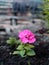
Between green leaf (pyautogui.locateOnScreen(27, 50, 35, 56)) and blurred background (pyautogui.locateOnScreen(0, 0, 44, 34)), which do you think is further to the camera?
blurred background (pyautogui.locateOnScreen(0, 0, 44, 34))

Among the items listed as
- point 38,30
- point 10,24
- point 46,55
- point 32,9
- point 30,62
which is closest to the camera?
point 30,62

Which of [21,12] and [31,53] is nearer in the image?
[31,53]

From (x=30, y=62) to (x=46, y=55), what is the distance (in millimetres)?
430

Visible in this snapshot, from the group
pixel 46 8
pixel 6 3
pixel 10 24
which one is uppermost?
pixel 46 8

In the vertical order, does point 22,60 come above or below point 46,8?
below

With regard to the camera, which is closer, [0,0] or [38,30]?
[38,30]

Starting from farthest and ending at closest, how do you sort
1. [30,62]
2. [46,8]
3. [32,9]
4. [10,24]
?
[32,9]
[10,24]
[46,8]
[30,62]

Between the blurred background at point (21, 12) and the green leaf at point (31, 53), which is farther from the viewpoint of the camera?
the blurred background at point (21, 12)

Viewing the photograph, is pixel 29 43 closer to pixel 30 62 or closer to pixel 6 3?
pixel 30 62

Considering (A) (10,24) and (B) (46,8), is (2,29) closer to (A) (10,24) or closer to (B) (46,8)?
(A) (10,24)

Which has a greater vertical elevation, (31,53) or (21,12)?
(31,53)

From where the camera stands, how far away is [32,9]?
7.22 metres

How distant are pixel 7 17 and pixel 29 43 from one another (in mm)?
3042

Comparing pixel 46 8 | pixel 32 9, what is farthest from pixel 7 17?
pixel 46 8
